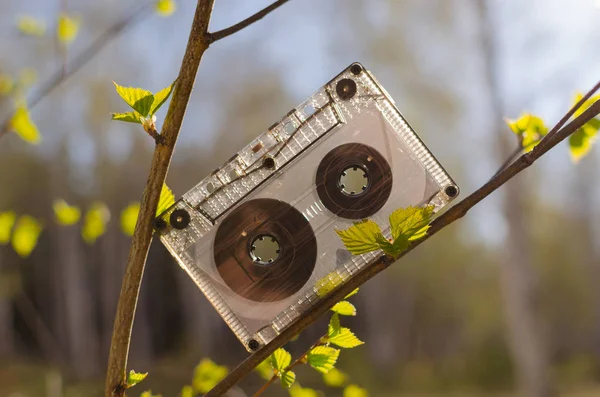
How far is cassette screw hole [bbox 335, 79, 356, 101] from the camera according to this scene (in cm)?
35

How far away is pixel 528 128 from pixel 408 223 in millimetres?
128

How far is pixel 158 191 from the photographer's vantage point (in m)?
0.22

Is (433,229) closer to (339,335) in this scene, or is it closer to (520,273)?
(339,335)

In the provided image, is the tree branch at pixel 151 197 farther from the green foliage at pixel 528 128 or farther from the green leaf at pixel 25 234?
the green leaf at pixel 25 234

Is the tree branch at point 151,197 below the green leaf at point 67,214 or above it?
below

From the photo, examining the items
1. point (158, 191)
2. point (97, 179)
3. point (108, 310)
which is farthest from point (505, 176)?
point (108, 310)

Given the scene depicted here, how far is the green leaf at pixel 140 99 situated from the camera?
23 cm

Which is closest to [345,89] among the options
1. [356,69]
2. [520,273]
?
[356,69]

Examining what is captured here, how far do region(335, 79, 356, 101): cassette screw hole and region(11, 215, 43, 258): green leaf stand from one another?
12.8 inches

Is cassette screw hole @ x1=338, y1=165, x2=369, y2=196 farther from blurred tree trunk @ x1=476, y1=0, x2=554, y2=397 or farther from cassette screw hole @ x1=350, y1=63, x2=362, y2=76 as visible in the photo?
blurred tree trunk @ x1=476, y1=0, x2=554, y2=397

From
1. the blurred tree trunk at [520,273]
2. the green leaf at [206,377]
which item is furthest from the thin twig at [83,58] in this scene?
the blurred tree trunk at [520,273]

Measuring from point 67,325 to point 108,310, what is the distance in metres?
0.35

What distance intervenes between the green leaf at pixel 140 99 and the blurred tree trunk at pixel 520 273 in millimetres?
3194

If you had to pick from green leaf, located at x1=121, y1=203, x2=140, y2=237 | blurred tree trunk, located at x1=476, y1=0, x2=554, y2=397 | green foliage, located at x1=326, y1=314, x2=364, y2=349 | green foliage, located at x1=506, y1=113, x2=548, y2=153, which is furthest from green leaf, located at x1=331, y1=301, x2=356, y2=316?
blurred tree trunk, located at x1=476, y1=0, x2=554, y2=397
